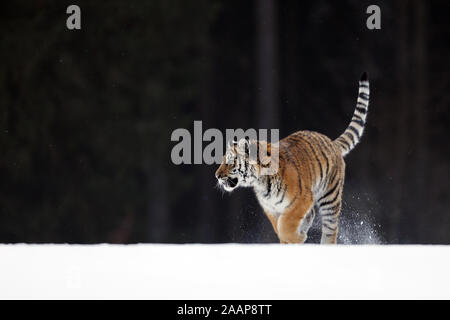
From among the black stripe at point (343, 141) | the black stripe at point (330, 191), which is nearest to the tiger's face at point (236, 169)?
the black stripe at point (330, 191)

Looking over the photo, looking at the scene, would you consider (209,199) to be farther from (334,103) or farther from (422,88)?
(422,88)

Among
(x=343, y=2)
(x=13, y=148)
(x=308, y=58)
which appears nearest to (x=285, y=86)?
(x=308, y=58)

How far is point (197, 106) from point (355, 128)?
172 centimetres

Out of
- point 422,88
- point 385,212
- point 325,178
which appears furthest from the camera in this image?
point 422,88

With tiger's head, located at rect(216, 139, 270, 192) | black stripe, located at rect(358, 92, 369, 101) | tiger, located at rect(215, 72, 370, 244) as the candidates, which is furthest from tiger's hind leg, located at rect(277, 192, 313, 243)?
black stripe, located at rect(358, 92, 369, 101)

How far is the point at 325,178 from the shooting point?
419cm

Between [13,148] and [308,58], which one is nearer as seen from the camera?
[308,58]

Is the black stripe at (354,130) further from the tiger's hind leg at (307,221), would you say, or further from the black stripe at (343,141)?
the tiger's hind leg at (307,221)

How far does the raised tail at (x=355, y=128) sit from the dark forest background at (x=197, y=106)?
0.09m

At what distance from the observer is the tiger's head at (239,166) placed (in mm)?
3902

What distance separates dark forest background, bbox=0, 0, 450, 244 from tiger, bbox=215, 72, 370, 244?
14 centimetres

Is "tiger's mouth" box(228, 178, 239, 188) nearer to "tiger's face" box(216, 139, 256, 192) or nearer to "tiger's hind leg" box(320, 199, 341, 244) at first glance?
"tiger's face" box(216, 139, 256, 192)

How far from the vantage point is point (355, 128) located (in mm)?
4473

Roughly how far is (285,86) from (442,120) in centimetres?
130
